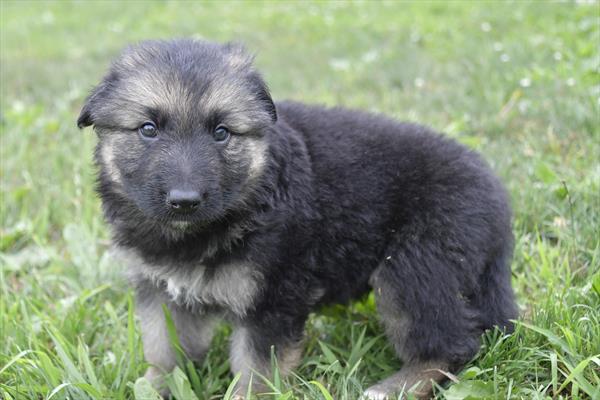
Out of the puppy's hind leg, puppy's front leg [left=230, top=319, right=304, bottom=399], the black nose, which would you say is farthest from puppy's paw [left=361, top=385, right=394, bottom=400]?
the black nose

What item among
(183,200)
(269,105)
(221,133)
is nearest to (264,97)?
Result: (269,105)

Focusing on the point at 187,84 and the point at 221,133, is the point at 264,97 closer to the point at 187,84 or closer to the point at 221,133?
the point at 221,133

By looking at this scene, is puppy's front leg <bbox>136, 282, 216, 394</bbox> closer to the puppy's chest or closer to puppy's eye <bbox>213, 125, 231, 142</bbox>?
the puppy's chest

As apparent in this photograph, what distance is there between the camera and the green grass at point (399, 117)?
3.21 m

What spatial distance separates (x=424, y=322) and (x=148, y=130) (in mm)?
1645

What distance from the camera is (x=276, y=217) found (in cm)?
324

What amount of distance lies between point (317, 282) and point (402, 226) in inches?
21.2

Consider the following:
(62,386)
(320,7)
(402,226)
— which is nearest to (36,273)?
(62,386)

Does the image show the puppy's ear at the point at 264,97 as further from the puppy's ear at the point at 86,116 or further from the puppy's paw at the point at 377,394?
the puppy's paw at the point at 377,394

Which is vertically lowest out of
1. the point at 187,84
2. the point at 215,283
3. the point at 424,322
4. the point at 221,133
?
the point at 424,322

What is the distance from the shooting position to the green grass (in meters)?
3.21

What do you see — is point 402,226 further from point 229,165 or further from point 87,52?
point 87,52

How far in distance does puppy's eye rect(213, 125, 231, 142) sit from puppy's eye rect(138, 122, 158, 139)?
0.27m

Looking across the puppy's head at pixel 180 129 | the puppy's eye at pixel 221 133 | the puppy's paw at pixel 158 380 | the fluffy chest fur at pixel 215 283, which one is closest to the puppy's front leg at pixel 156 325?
the puppy's paw at pixel 158 380
